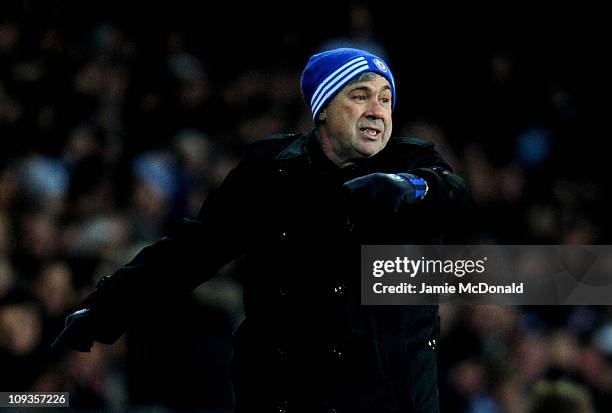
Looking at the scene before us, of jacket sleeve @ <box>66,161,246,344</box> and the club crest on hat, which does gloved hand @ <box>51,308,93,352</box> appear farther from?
the club crest on hat

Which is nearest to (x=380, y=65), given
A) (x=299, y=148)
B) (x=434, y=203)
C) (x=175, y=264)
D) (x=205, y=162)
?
(x=299, y=148)

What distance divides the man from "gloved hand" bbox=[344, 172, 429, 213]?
84mm

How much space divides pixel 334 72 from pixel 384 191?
0.51 meters

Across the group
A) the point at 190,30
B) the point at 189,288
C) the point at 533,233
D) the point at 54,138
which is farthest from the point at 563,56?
the point at 189,288

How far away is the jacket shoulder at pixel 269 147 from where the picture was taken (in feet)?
8.21

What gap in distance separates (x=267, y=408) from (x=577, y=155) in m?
3.93

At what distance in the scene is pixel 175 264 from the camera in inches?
99.7

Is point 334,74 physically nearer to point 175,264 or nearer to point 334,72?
point 334,72

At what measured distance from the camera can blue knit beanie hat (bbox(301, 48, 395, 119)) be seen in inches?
95.4

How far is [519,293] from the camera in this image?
→ 536cm

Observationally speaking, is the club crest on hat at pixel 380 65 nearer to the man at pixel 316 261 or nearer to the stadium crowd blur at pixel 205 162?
the man at pixel 316 261

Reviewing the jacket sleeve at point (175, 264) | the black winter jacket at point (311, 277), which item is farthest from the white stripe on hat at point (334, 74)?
the jacket sleeve at point (175, 264)

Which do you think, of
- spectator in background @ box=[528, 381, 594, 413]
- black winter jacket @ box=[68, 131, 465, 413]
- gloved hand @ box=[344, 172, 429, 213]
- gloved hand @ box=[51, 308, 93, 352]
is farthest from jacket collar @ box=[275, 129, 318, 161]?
spectator in background @ box=[528, 381, 594, 413]

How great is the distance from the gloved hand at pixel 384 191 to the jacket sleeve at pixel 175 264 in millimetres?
497
